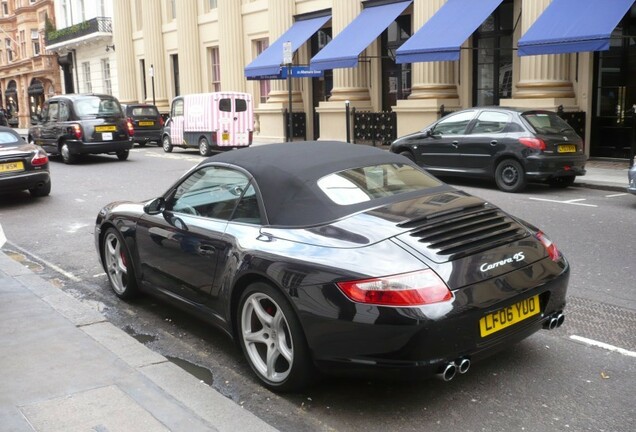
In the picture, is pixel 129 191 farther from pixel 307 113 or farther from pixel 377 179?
pixel 307 113

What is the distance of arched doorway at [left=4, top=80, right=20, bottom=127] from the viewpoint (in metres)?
57.7

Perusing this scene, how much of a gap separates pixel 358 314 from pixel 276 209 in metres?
1.06

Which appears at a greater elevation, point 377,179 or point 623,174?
point 377,179

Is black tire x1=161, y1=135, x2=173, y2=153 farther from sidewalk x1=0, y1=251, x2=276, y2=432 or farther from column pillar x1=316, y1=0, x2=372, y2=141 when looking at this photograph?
sidewalk x1=0, y1=251, x2=276, y2=432

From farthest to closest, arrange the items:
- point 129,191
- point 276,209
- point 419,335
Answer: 1. point 129,191
2. point 276,209
3. point 419,335

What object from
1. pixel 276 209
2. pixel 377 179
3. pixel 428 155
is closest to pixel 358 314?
pixel 276 209

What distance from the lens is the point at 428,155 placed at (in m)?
13.6

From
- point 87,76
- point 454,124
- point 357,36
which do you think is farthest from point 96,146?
point 87,76

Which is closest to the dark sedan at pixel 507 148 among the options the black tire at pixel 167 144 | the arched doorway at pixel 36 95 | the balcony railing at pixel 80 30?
the black tire at pixel 167 144

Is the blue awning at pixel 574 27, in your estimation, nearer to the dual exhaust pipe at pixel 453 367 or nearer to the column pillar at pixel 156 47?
the dual exhaust pipe at pixel 453 367

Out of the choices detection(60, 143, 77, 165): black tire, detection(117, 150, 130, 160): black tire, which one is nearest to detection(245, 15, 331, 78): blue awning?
detection(117, 150, 130, 160): black tire

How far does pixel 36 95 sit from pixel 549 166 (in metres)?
51.8

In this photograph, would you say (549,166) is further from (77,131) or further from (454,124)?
(77,131)

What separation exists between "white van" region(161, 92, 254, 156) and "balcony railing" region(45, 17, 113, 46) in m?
20.2
